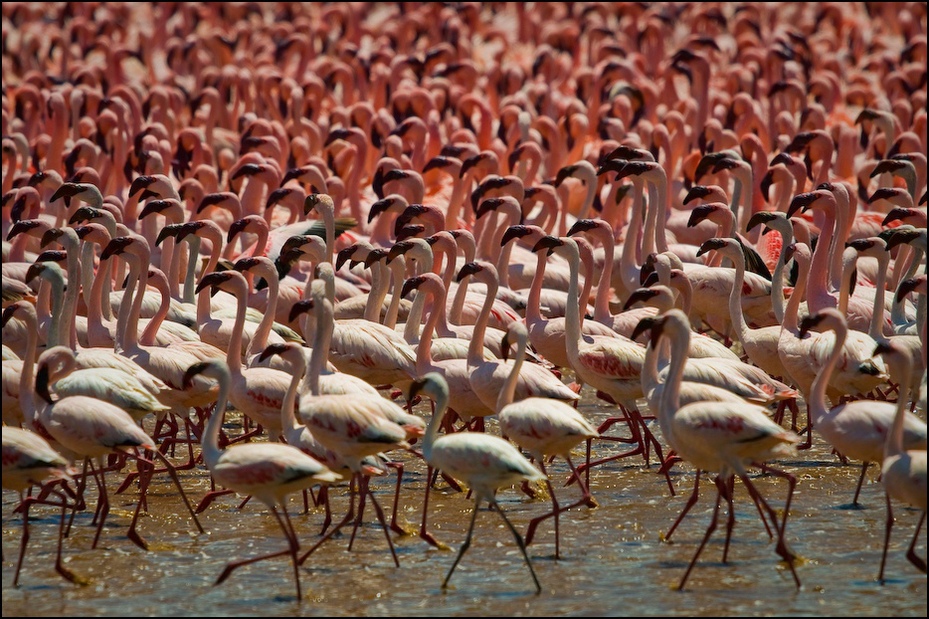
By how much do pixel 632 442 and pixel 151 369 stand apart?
2.86 m

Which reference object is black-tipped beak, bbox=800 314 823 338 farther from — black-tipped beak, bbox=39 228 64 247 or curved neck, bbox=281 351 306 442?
black-tipped beak, bbox=39 228 64 247

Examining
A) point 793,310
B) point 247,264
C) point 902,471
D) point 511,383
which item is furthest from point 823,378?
point 247,264

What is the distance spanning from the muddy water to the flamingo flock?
0.10 metres

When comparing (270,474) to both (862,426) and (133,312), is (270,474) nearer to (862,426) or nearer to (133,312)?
(133,312)

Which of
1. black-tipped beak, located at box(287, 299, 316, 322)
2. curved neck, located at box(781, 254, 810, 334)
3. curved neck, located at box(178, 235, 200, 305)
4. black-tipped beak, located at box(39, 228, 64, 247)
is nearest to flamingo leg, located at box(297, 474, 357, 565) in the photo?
black-tipped beak, located at box(287, 299, 316, 322)

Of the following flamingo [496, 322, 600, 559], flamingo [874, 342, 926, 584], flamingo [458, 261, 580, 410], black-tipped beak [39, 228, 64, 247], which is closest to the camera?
flamingo [874, 342, 926, 584]

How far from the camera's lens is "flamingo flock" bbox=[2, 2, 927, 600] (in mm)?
6973

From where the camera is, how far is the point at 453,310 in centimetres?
990

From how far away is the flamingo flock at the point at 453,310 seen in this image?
6.97 meters

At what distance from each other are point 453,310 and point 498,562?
3153mm

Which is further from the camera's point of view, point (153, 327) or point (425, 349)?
point (153, 327)

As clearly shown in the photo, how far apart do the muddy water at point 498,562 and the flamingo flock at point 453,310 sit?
4.0 inches

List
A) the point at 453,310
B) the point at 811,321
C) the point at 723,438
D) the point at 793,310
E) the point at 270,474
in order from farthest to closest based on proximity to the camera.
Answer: the point at 453,310
the point at 793,310
the point at 811,321
the point at 723,438
the point at 270,474

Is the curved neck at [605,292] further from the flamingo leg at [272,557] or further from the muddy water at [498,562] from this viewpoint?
the flamingo leg at [272,557]
